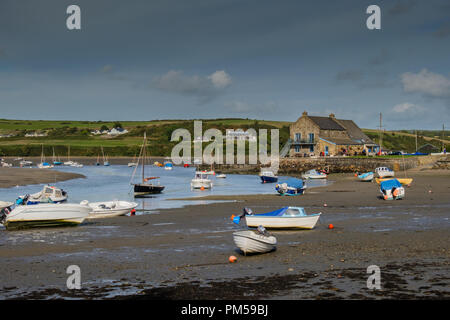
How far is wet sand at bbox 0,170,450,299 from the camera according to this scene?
14.3 m

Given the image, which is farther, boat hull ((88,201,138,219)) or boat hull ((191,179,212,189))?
boat hull ((191,179,212,189))

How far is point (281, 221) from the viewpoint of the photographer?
80.2 feet

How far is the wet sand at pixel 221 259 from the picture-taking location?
564 inches

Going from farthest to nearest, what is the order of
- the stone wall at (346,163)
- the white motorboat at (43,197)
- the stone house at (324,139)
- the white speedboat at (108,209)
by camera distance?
the stone house at (324,139) → the stone wall at (346,163) → the white motorboat at (43,197) → the white speedboat at (108,209)

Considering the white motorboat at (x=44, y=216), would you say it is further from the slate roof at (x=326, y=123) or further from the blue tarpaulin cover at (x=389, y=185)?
the slate roof at (x=326, y=123)

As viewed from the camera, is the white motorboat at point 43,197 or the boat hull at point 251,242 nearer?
the boat hull at point 251,242

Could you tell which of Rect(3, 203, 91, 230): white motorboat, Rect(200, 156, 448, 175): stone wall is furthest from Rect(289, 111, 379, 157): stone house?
Rect(3, 203, 91, 230): white motorboat

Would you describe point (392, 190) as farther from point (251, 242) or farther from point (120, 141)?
point (120, 141)

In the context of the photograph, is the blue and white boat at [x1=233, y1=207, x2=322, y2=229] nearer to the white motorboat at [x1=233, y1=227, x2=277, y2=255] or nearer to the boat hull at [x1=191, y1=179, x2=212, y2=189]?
the white motorboat at [x1=233, y1=227, x2=277, y2=255]

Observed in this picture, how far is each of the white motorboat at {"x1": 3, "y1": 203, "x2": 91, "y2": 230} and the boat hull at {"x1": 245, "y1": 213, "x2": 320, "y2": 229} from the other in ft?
33.7

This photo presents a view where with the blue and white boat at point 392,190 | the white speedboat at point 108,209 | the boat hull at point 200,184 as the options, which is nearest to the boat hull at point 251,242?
the white speedboat at point 108,209

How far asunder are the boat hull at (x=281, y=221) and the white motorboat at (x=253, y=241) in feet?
17.0

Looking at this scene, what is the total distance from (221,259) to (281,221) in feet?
21.8
